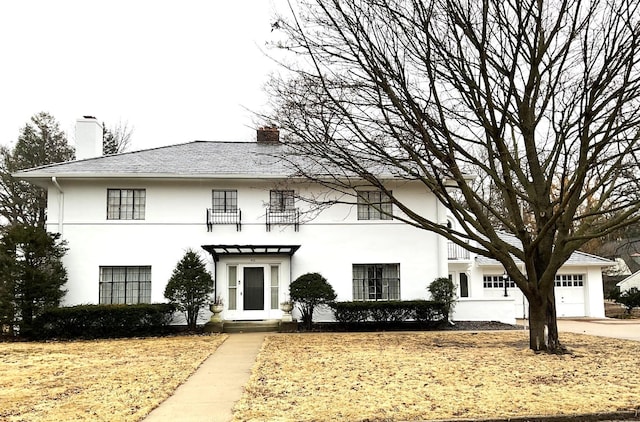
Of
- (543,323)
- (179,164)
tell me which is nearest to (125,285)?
(179,164)

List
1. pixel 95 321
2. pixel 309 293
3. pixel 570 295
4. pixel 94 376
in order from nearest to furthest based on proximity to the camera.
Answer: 1. pixel 94 376
2. pixel 95 321
3. pixel 309 293
4. pixel 570 295

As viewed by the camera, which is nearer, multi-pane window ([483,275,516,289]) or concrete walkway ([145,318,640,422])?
concrete walkway ([145,318,640,422])

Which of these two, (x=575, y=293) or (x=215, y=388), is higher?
(x=575, y=293)

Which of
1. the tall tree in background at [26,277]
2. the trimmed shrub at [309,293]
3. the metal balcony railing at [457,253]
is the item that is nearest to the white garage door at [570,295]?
the metal balcony railing at [457,253]

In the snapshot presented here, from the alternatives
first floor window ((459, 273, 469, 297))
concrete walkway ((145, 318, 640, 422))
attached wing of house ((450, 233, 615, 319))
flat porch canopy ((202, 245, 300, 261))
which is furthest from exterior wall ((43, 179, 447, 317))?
first floor window ((459, 273, 469, 297))

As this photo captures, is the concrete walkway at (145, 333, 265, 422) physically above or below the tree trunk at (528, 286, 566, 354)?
below

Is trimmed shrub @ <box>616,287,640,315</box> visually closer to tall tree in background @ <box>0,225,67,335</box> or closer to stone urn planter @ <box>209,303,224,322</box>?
stone urn planter @ <box>209,303,224,322</box>

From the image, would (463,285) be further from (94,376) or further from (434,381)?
(94,376)

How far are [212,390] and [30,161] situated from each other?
28677 mm

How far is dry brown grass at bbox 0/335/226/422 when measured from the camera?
7.43 meters

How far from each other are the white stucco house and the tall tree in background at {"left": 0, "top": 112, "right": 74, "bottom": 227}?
14169 millimetres

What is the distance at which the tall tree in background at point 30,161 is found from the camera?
105 feet

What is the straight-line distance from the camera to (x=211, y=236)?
746 inches

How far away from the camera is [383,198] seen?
63.8ft
